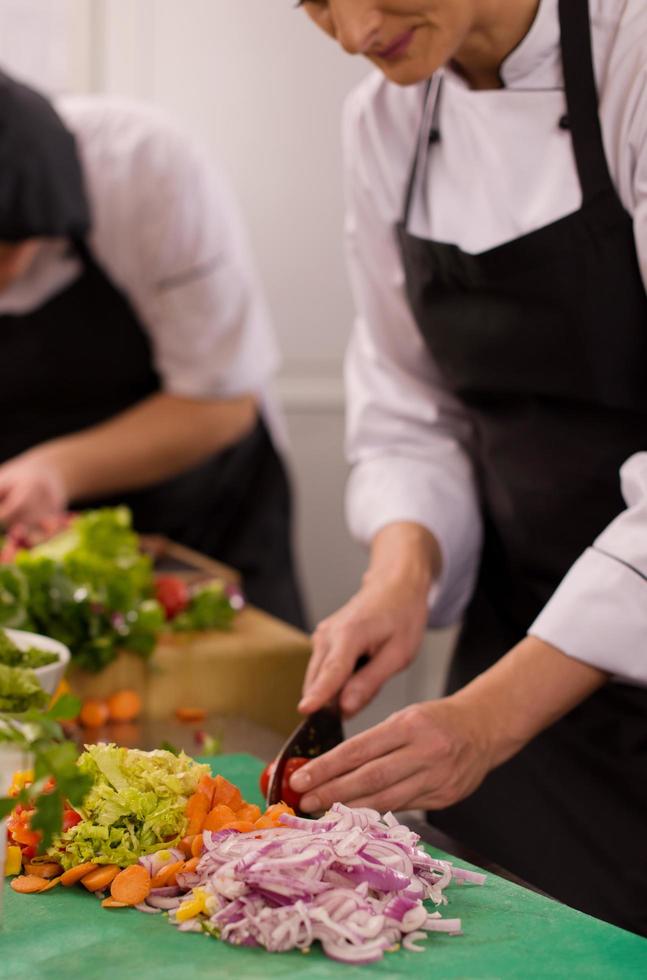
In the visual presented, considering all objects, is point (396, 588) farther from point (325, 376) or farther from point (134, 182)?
point (325, 376)

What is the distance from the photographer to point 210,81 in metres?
3.72

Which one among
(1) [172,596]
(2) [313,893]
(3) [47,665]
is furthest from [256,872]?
(1) [172,596]

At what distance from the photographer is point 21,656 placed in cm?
141

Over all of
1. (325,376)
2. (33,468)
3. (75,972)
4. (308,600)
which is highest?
(75,972)

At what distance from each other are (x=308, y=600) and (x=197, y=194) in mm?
1538

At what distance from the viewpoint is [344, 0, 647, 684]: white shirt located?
1.37 meters

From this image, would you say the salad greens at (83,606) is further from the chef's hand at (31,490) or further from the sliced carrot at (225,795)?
the sliced carrot at (225,795)

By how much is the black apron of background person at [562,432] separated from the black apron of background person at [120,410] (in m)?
1.14

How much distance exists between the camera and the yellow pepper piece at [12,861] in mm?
1125

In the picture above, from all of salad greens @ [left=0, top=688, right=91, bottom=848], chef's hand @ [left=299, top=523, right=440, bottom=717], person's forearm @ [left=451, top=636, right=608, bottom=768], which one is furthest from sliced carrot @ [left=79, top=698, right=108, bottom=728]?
salad greens @ [left=0, top=688, right=91, bottom=848]

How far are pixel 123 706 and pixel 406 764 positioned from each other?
0.65m

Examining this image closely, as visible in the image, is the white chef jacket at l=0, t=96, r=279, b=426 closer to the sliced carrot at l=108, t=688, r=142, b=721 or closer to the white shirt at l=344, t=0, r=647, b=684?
the white shirt at l=344, t=0, r=647, b=684

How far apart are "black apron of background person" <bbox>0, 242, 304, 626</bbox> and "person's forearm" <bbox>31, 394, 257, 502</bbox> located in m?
0.06

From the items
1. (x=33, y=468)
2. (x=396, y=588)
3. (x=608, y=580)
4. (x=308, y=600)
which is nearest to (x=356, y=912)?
(x=608, y=580)
